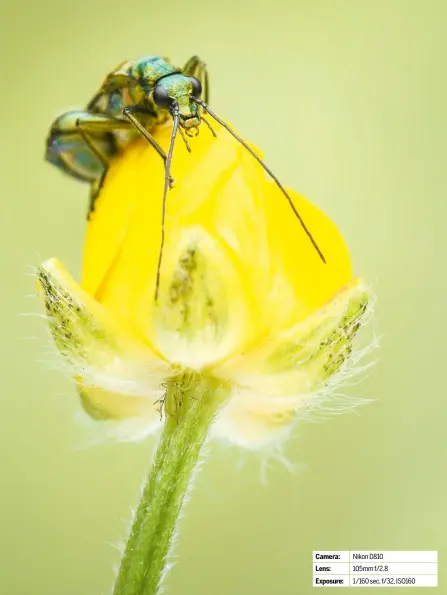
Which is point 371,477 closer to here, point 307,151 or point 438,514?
point 438,514

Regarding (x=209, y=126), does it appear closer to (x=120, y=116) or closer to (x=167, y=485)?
(x=120, y=116)

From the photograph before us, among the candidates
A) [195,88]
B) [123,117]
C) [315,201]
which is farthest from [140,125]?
[315,201]

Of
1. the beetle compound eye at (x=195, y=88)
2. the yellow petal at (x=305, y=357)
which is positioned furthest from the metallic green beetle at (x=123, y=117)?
the yellow petal at (x=305, y=357)

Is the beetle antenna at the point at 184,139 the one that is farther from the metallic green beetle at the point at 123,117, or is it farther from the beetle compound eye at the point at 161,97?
the beetle compound eye at the point at 161,97

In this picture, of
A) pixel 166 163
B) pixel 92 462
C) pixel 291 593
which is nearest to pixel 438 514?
pixel 291 593

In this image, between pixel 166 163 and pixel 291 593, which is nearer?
pixel 166 163

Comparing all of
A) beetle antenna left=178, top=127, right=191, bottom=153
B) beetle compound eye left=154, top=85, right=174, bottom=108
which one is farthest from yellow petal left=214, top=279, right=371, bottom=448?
beetle compound eye left=154, top=85, right=174, bottom=108
